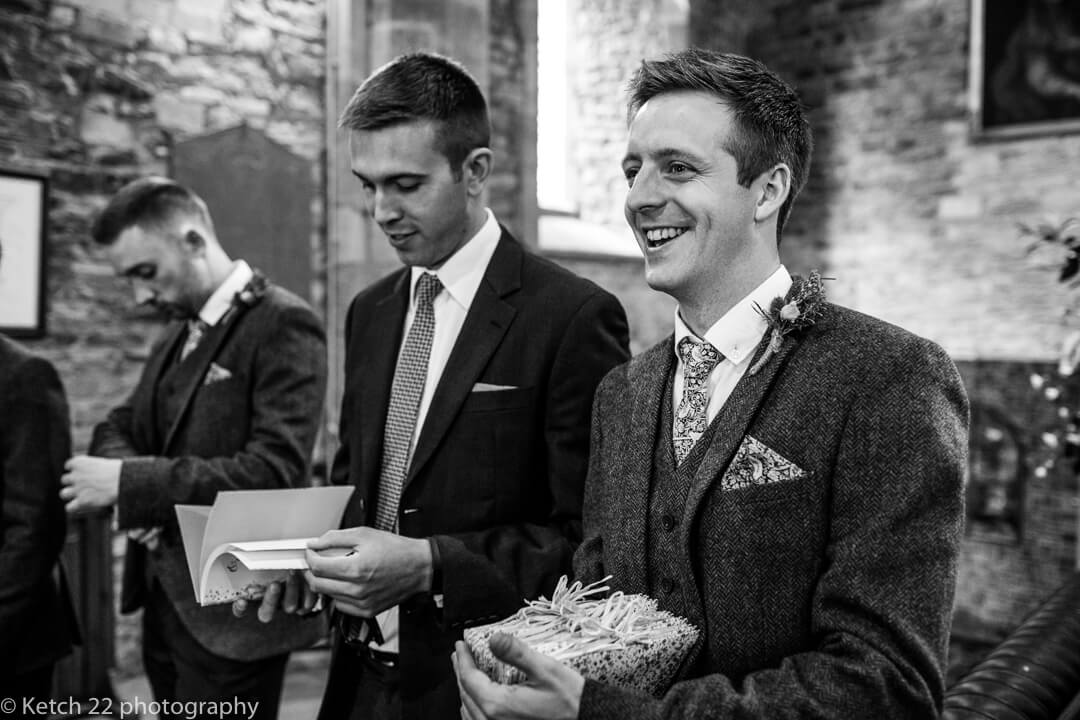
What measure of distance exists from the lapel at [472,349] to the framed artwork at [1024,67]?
20.7ft

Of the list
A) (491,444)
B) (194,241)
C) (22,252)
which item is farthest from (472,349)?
(22,252)

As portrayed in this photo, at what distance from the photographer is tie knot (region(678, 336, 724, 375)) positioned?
1.33 meters

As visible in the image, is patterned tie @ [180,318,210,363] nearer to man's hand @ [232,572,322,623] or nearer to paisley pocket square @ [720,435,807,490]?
man's hand @ [232,572,322,623]

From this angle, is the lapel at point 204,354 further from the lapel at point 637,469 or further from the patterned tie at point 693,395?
the patterned tie at point 693,395

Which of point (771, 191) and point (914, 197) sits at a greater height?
point (914, 197)

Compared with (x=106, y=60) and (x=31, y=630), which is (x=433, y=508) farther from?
(x=106, y=60)

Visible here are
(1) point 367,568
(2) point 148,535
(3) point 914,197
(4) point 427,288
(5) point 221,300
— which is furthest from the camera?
(3) point 914,197

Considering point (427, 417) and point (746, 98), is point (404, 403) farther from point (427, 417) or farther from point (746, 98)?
point (746, 98)

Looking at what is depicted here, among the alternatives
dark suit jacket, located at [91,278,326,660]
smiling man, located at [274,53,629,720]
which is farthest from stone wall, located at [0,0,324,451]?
smiling man, located at [274,53,629,720]

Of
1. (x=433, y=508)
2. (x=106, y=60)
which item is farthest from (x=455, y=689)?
(x=106, y=60)

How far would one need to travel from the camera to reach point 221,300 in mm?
2537

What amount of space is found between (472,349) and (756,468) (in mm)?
773

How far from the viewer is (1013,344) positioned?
6.74 meters

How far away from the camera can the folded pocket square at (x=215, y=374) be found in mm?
2377
